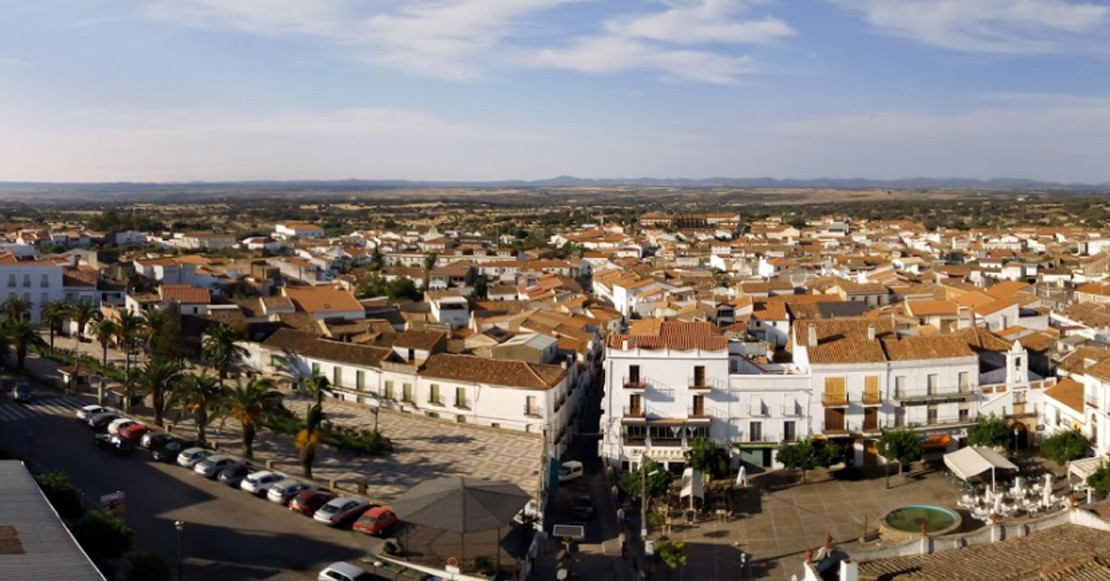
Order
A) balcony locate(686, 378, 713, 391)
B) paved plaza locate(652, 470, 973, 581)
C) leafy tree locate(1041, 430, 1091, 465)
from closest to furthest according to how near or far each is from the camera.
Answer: paved plaza locate(652, 470, 973, 581)
leafy tree locate(1041, 430, 1091, 465)
balcony locate(686, 378, 713, 391)

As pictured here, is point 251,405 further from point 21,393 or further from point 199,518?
point 21,393

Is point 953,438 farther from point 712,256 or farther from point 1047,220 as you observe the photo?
point 1047,220

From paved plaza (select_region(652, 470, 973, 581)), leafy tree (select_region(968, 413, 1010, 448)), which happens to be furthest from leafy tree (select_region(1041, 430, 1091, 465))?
paved plaza (select_region(652, 470, 973, 581))

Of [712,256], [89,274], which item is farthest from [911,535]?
[712,256]

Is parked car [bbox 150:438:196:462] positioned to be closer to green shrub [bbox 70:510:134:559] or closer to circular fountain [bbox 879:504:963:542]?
green shrub [bbox 70:510:134:559]

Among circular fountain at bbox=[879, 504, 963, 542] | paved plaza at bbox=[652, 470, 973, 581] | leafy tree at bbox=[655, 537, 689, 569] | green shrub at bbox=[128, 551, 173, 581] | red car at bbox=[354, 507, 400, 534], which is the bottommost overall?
paved plaza at bbox=[652, 470, 973, 581]
